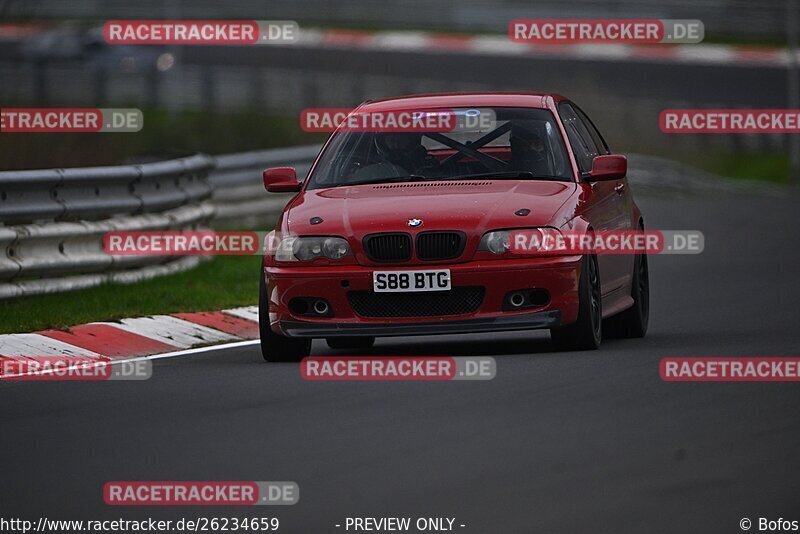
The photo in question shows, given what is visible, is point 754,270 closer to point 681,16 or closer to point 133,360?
point 133,360

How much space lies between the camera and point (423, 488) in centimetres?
716

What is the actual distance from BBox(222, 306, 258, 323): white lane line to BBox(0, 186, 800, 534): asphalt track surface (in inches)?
81.4

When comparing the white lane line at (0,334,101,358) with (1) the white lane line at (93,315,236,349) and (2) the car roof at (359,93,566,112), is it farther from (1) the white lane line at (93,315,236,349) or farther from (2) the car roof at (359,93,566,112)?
(2) the car roof at (359,93,566,112)

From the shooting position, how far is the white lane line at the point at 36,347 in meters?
11.9

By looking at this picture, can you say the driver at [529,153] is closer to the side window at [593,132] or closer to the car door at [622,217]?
the car door at [622,217]

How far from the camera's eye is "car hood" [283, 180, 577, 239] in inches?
436

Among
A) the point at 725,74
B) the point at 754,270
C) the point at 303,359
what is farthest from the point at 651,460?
the point at 725,74

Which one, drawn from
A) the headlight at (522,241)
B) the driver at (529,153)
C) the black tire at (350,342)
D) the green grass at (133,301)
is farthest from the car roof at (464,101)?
the green grass at (133,301)

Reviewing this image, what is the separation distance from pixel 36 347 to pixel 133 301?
8.13 ft

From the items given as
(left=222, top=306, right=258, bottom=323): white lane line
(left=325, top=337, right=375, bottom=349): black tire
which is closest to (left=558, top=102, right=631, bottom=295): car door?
(left=325, top=337, right=375, bottom=349): black tire

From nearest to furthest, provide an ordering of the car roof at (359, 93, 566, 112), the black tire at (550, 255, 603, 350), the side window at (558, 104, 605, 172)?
the black tire at (550, 255, 603, 350), the side window at (558, 104, 605, 172), the car roof at (359, 93, 566, 112)

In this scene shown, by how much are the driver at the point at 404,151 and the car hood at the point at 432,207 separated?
0.91 feet

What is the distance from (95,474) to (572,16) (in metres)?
47.9

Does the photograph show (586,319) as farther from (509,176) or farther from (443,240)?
(509,176)
